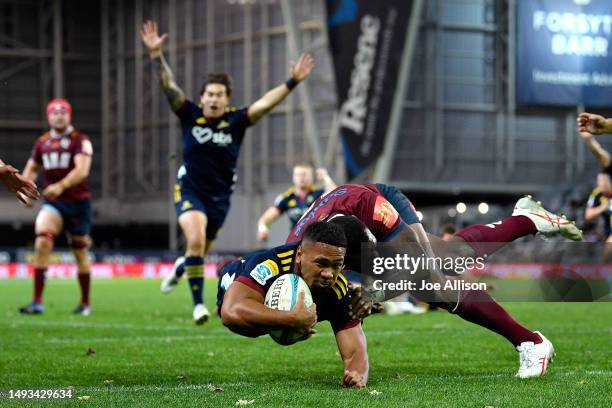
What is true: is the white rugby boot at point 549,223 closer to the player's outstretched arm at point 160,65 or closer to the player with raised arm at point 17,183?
the player with raised arm at point 17,183

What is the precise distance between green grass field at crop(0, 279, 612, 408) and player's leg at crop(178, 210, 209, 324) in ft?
1.50

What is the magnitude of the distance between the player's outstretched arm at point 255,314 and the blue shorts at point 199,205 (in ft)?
17.7

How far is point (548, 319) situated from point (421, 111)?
→ 91.2ft

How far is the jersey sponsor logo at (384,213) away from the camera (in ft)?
25.2

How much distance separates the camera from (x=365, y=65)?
3562 centimetres

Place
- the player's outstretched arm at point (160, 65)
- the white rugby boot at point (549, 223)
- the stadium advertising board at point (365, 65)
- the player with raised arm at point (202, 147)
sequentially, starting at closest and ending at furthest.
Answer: the white rugby boot at point (549, 223) < the player's outstretched arm at point (160, 65) < the player with raised arm at point (202, 147) < the stadium advertising board at point (365, 65)

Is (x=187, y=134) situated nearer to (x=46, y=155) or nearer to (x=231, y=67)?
(x=46, y=155)

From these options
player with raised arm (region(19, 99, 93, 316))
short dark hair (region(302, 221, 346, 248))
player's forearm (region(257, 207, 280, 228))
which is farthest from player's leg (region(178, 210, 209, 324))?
short dark hair (region(302, 221, 346, 248))

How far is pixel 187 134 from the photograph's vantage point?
12.0 meters

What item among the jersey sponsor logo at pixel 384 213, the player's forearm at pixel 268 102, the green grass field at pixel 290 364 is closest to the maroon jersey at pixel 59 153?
the green grass field at pixel 290 364

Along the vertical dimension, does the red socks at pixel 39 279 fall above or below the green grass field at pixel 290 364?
below

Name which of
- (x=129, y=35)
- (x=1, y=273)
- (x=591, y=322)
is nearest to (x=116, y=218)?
(x=129, y=35)

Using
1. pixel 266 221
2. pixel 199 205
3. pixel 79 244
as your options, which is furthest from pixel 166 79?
pixel 266 221

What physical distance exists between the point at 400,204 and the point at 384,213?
702 millimetres
